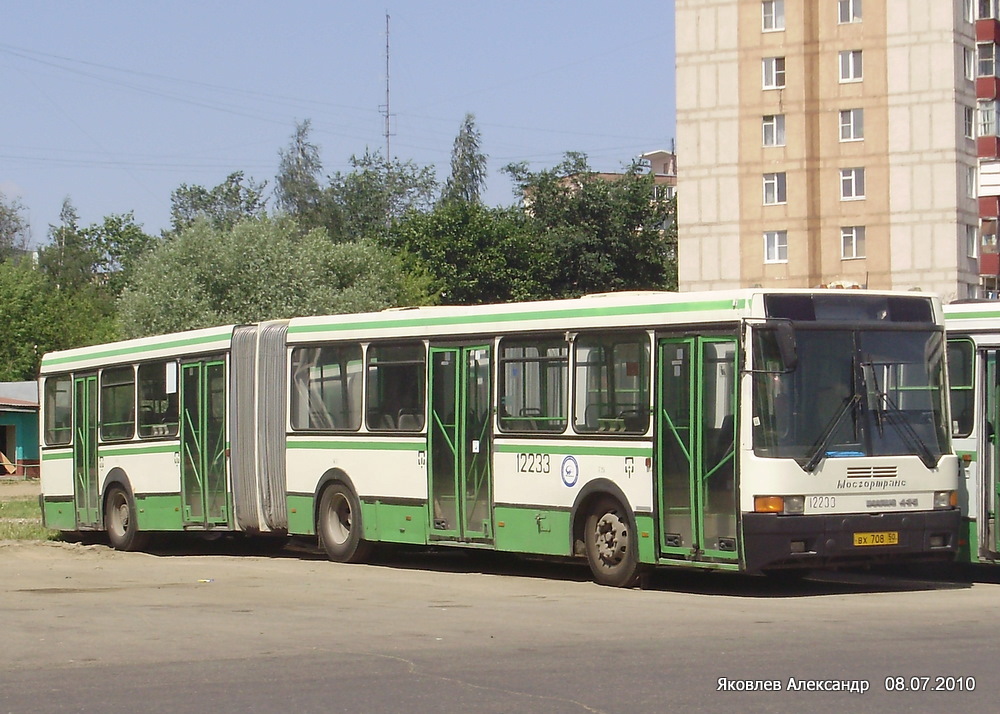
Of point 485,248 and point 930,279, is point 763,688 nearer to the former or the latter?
point 930,279

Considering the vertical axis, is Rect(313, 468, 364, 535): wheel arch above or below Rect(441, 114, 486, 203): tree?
below

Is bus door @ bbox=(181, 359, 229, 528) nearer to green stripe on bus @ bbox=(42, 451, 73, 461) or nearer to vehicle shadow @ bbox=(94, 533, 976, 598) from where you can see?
vehicle shadow @ bbox=(94, 533, 976, 598)

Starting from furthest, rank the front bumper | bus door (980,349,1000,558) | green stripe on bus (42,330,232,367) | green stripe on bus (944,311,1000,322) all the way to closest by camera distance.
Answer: green stripe on bus (42,330,232,367) → green stripe on bus (944,311,1000,322) → bus door (980,349,1000,558) → the front bumper

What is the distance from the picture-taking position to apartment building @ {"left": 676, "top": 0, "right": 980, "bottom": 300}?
58812 mm

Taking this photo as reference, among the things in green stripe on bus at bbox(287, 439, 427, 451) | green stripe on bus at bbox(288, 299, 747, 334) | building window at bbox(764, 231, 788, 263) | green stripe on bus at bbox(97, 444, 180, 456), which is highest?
building window at bbox(764, 231, 788, 263)

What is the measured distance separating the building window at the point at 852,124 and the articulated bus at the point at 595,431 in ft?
145

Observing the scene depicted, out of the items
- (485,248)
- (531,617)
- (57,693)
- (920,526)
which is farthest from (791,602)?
(485,248)

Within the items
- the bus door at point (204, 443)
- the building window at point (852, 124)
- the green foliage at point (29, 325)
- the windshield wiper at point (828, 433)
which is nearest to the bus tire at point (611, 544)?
the windshield wiper at point (828, 433)

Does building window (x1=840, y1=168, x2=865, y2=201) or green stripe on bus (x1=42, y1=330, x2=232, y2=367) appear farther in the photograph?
building window (x1=840, y1=168, x2=865, y2=201)

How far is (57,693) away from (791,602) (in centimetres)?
689

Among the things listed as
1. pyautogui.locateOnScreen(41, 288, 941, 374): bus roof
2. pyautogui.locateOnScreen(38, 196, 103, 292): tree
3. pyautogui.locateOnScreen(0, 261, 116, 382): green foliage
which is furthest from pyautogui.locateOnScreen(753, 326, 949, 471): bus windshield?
pyautogui.locateOnScreen(38, 196, 103, 292): tree

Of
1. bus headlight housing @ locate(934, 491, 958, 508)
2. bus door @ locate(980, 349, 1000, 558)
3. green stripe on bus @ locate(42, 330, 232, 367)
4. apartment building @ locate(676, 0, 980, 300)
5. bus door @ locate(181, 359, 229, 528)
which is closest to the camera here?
bus headlight housing @ locate(934, 491, 958, 508)

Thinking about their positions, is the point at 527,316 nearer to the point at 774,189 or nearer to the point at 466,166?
the point at 774,189

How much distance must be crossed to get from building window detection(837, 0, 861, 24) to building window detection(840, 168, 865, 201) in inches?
Answer: 232
